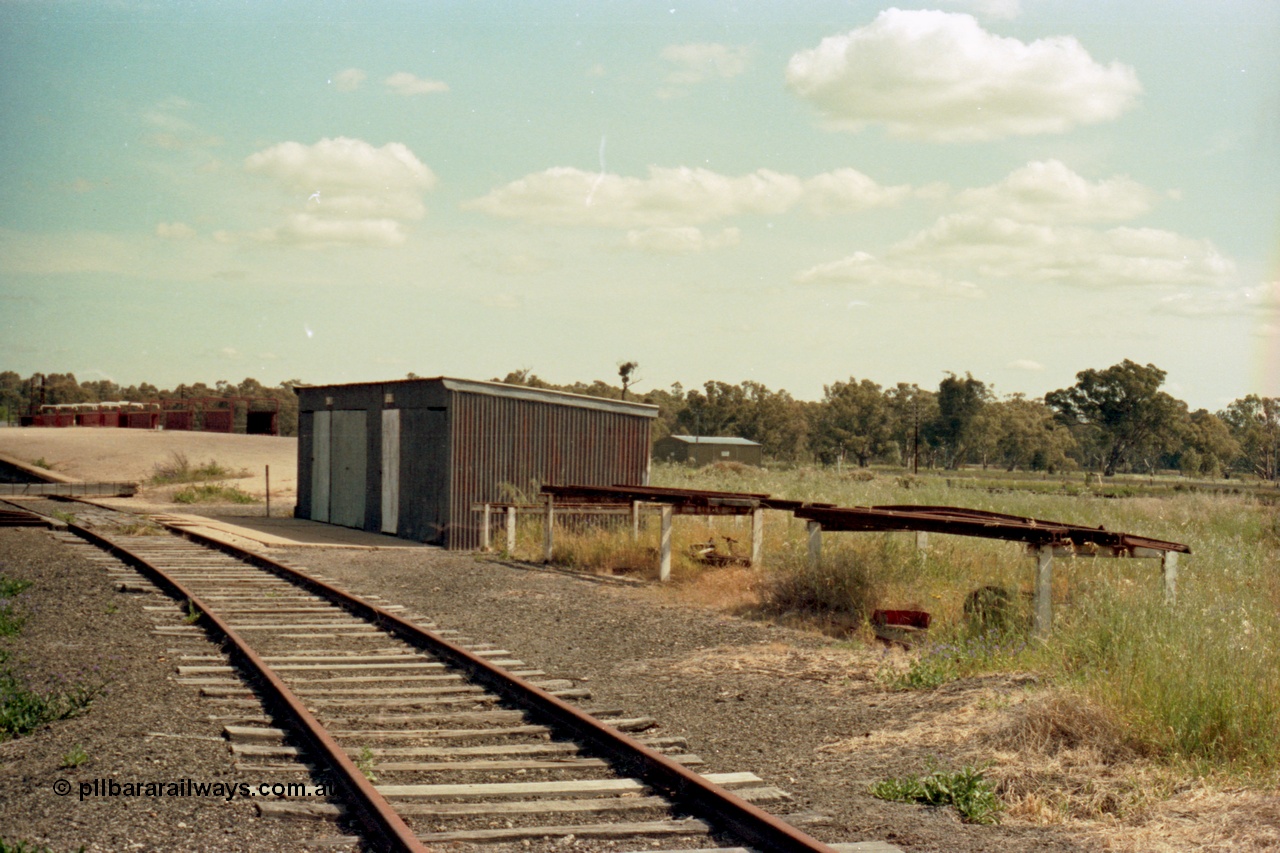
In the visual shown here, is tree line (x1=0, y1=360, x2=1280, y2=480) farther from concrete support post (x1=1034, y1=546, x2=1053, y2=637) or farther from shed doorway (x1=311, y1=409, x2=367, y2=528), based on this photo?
concrete support post (x1=1034, y1=546, x2=1053, y2=637)

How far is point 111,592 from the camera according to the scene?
43.8 feet


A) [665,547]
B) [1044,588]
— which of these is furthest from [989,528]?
[665,547]

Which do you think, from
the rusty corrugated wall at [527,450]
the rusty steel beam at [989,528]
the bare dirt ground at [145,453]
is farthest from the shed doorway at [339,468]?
the rusty steel beam at [989,528]

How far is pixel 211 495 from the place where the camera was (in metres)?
34.3

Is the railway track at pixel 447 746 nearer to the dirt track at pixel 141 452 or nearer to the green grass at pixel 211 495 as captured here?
the green grass at pixel 211 495

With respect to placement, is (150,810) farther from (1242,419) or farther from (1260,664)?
(1242,419)

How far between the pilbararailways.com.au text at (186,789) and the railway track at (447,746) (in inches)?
5.6

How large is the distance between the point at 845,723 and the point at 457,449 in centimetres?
1448

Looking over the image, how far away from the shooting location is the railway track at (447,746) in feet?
16.9

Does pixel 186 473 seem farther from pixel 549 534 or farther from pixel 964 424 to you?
pixel 964 424

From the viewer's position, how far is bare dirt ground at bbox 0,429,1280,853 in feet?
17.7

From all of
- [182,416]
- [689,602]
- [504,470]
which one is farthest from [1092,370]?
[689,602]

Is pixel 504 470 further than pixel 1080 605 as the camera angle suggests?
Yes

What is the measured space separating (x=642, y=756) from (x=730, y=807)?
0.97 metres
